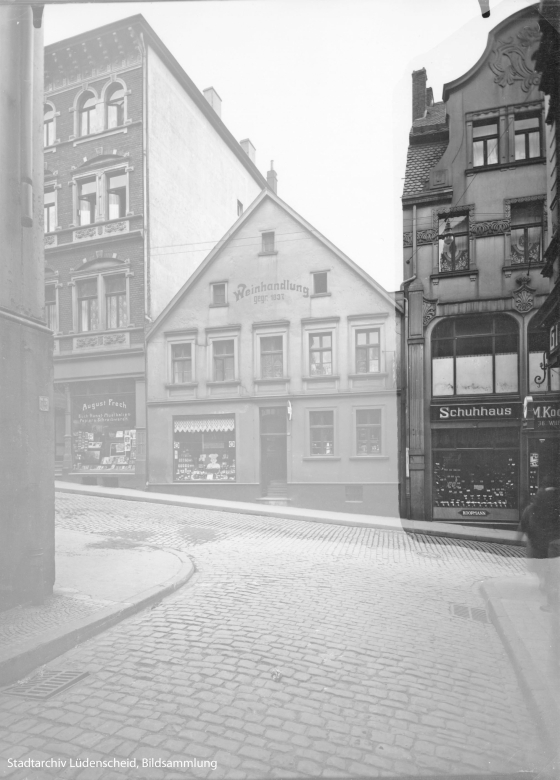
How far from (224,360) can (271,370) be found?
16.8 inches

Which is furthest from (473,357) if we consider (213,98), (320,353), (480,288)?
(213,98)

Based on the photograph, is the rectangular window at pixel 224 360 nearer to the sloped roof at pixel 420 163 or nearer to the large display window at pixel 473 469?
the sloped roof at pixel 420 163

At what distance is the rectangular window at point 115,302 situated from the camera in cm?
403

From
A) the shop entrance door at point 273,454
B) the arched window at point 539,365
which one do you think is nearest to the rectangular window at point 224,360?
the shop entrance door at point 273,454

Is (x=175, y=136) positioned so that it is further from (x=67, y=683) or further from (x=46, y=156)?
(x=67, y=683)

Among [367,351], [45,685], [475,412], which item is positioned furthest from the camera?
[475,412]

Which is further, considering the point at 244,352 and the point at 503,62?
the point at 244,352

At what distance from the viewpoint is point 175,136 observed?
4359 mm

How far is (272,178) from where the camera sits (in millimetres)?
4078

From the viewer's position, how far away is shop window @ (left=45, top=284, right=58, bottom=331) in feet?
13.0

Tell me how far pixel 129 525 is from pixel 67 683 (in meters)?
1.71

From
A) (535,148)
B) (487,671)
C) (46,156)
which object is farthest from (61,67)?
(487,671)

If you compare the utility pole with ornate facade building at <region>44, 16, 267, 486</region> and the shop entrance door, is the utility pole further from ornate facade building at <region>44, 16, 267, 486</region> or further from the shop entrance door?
the shop entrance door

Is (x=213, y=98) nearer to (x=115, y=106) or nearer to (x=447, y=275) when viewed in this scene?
(x=115, y=106)
